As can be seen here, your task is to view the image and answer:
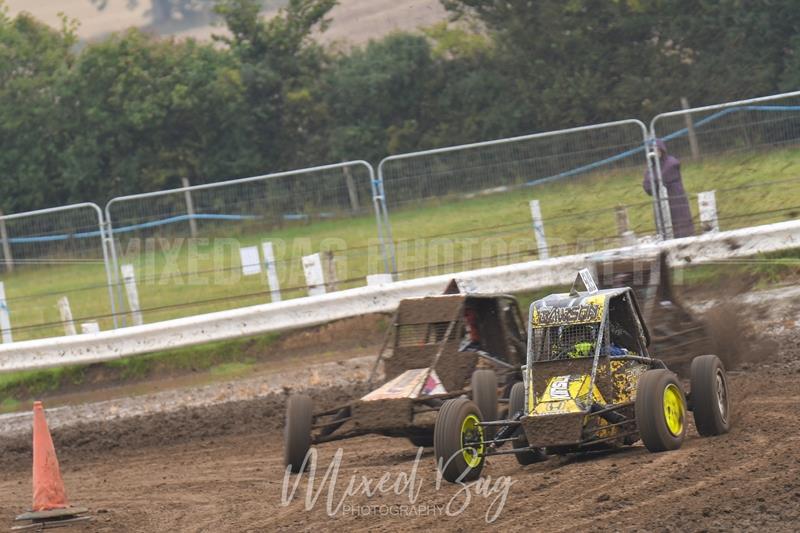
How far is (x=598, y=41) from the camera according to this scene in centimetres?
3017

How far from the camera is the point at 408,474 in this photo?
864 centimetres

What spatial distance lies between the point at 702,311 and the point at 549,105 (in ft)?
60.7

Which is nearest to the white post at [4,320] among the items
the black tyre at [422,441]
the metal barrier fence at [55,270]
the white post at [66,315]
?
the metal barrier fence at [55,270]

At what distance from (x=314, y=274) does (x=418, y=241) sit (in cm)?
136

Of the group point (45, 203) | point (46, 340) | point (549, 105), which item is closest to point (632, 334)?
point (46, 340)

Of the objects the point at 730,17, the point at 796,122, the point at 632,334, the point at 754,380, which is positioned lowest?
the point at 754,380

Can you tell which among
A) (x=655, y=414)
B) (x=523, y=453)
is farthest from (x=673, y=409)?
(x=523, y=453)

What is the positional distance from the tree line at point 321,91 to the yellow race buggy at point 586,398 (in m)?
21.1

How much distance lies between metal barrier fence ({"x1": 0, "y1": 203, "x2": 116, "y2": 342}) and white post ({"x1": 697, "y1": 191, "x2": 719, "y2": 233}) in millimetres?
7308

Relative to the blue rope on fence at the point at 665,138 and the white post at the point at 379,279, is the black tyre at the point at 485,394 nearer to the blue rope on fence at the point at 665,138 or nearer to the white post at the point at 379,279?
the white post at the point at 379,279

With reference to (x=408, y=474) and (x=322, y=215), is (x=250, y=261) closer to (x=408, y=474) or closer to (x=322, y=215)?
(x=322, y=215)

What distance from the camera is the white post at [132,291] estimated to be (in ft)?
50.2

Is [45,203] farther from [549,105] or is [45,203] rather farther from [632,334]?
[632,334]

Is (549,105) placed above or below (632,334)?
above
